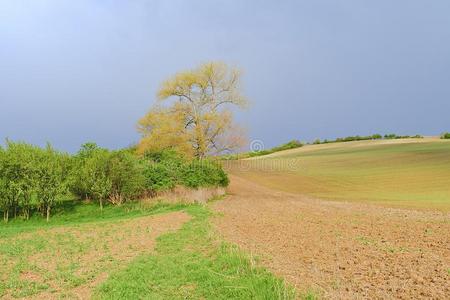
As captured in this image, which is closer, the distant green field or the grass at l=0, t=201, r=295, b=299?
the grass at l=0, t=201, r=295, b=299

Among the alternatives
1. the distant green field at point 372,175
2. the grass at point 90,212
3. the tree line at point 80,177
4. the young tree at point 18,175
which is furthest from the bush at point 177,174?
the distant green field at point 372,175

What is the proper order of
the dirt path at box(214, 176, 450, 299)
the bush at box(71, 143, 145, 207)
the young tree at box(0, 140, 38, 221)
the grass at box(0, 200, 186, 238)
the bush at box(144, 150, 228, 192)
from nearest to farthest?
the dirt path at box(214, 176, 450, 299), the grass at box(0, 200, 186, 238), the young tree at box(0, 140, 38, 221), the bush at box(71, 143, 145, 207), the bush at box(144, 150, 228, 192)

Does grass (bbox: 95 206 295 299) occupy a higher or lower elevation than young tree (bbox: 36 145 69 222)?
lower

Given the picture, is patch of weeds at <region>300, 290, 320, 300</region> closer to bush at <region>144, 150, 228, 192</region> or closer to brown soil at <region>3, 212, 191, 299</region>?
brown soil at <region>3, 212, 191, 299</region>

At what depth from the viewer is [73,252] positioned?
13.7m

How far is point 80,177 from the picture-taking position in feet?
92.2

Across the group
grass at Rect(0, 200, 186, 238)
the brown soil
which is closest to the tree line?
grass at Rect(0, 200, 186, 238)

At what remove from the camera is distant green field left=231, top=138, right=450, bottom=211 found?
3369cm

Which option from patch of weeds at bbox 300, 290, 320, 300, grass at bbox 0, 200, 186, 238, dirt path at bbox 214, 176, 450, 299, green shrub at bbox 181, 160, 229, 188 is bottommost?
dirt path at bbox 214, 176, 450, 299

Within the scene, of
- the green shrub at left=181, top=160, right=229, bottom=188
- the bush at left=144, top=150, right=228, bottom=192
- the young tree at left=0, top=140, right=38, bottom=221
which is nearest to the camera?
the young tree at left=0, top=140, right=38, bottom=221

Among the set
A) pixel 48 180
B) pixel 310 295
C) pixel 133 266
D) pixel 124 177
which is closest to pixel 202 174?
pixel 124 177

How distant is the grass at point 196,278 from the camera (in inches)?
322

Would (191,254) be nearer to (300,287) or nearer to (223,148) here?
(300,287)

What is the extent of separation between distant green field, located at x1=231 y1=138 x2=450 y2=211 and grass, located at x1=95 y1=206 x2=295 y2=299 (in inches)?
755
